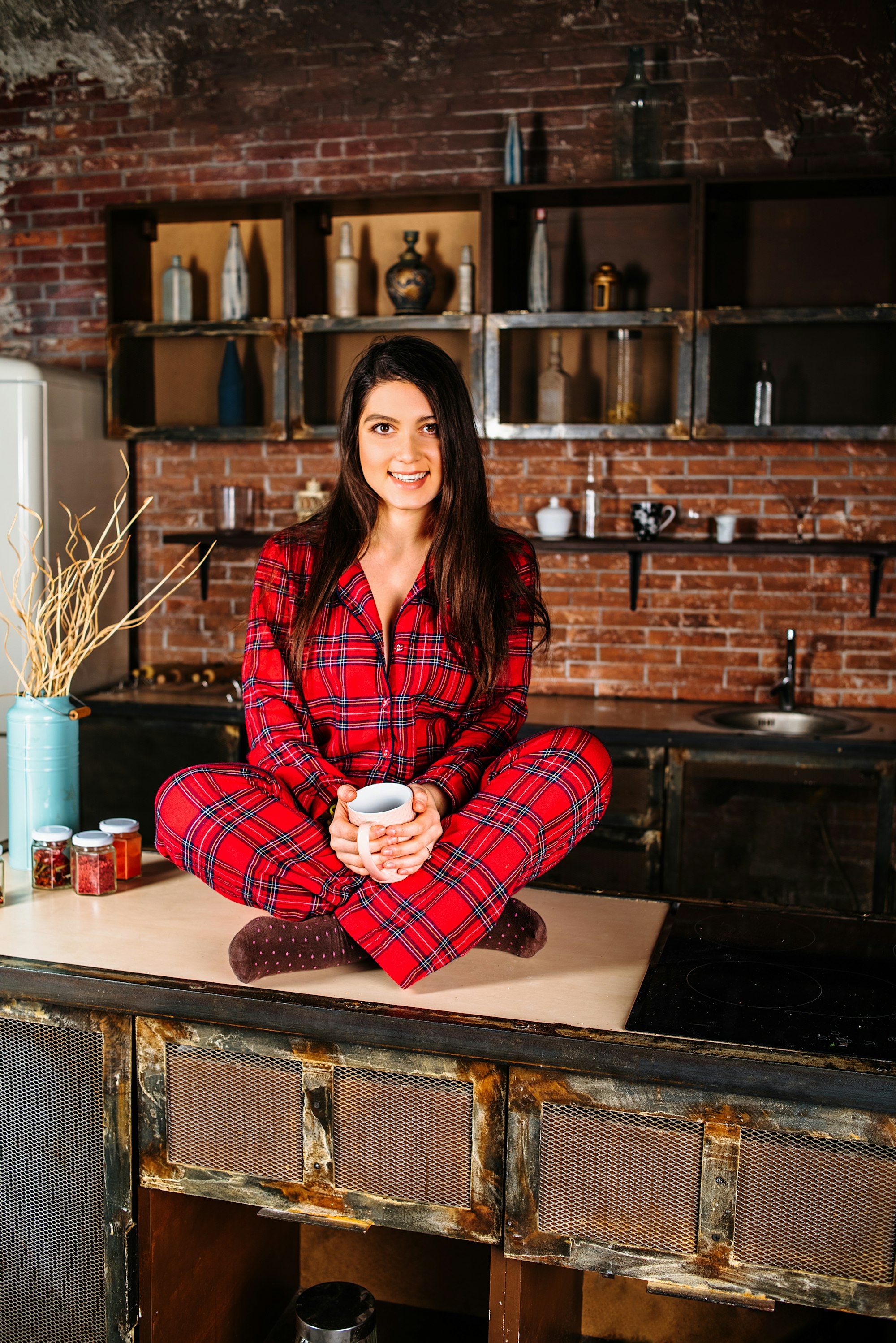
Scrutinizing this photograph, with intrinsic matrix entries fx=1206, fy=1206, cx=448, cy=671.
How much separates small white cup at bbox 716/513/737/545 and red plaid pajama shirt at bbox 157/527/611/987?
4.92 feet

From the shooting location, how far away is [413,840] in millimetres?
1675

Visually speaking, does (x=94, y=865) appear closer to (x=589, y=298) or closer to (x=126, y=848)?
(x=126, y=848)

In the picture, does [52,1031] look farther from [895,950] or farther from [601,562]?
[601,562]

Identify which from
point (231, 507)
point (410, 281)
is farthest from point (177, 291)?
point (410, 281)

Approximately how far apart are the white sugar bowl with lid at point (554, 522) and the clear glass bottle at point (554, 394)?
0.27 metres

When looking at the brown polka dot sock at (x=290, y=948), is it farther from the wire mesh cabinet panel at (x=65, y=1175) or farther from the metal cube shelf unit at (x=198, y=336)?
the metal cube shelf unit at (x=198, y=336)

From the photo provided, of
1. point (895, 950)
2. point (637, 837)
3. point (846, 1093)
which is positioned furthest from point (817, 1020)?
point (637, 837)

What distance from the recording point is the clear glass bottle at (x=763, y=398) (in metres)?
3.48

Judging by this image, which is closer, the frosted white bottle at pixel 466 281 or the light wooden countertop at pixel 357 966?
the light wooden countertop at pixel 357 966

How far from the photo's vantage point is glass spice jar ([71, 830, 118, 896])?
200 cm

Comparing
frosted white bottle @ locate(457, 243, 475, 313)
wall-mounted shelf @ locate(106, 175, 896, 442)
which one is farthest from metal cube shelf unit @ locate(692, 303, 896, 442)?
frosted white bottle @ locate(457, 243, 475, 313)

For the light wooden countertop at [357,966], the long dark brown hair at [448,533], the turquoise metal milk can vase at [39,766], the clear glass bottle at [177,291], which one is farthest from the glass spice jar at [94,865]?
the clear glass bottle at [177,291]

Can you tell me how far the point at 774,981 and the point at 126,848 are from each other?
42.9 inches

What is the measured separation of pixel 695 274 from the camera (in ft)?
11.1
